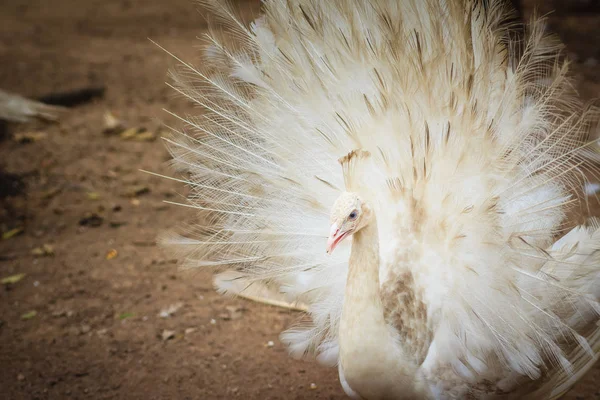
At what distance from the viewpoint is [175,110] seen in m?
6.55

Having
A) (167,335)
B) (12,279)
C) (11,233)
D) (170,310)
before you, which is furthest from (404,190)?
(11,233)

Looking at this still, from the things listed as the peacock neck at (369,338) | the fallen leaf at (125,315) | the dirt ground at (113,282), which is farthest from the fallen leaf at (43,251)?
the peacock neck at (369,338)

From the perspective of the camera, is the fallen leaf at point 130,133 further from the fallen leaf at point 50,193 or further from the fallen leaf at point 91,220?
the fallen leaf at point 91,220

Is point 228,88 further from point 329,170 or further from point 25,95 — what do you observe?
point 25,95

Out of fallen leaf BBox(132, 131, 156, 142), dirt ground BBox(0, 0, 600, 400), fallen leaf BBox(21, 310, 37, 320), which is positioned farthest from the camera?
fallen leaf BBox(132, 131, 156, 142)

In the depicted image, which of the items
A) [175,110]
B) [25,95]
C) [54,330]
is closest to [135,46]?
[25,95]

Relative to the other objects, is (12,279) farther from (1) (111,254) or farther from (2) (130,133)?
(2) (130,133)

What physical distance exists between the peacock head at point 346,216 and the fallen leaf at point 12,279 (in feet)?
9.29

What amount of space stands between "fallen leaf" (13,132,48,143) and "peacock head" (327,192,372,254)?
15.8 feet

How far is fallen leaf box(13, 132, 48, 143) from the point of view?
6176 millimetres

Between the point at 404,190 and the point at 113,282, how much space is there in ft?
7.97

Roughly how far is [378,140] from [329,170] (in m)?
0.28

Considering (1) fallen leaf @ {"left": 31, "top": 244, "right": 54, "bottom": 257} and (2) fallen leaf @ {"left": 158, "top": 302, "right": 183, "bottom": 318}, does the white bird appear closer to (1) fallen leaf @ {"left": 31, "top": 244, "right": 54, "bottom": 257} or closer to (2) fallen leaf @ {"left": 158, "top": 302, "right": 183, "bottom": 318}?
(2) fallen leaf @ {"left": 158, "top": 302, "right": 183, "bottom": 318}

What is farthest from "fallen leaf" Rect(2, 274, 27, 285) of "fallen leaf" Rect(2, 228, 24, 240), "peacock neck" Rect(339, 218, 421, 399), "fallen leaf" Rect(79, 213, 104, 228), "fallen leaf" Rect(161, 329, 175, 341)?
"peacock neck" Rect(339, 218, 421, 399)
